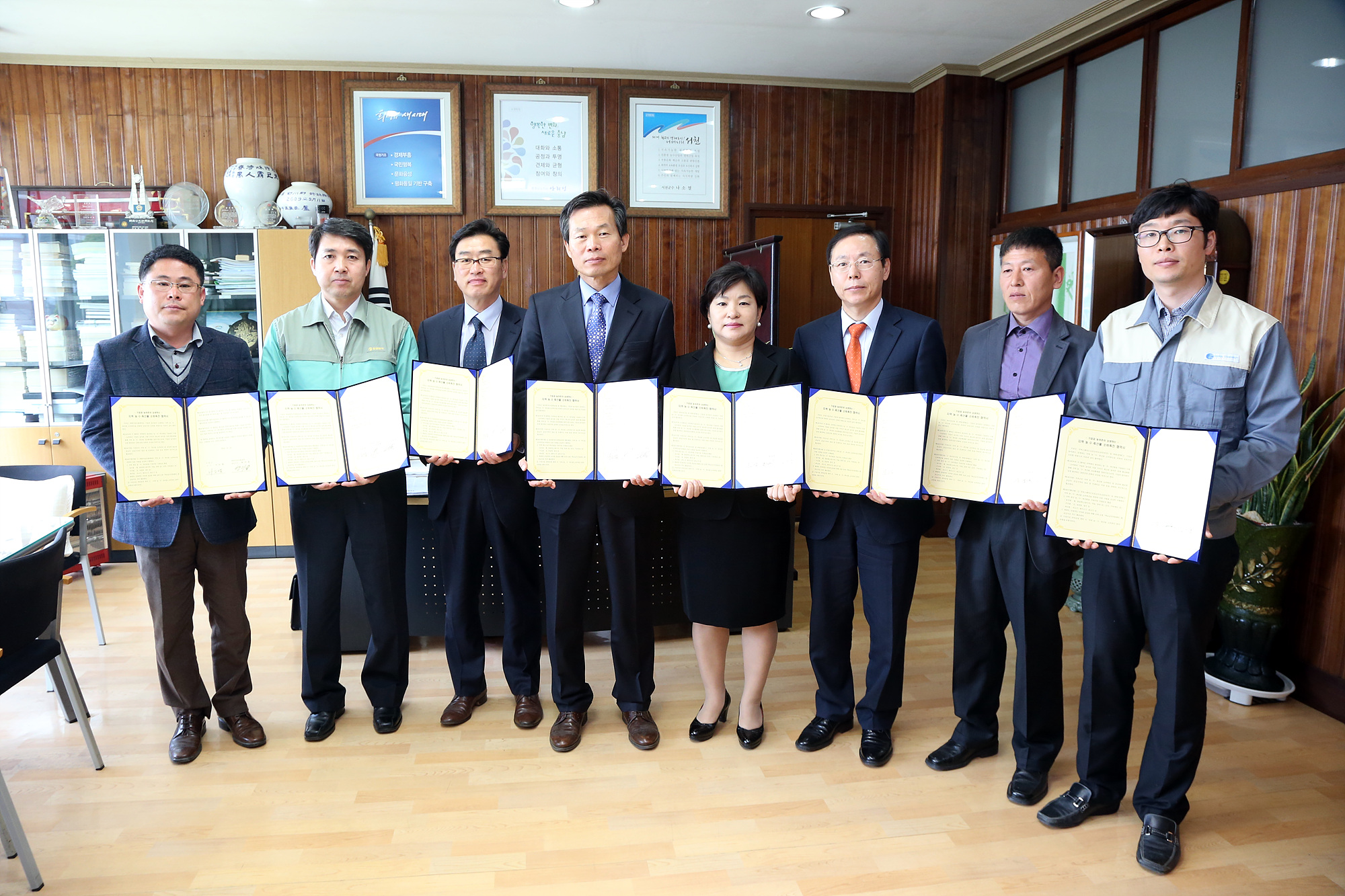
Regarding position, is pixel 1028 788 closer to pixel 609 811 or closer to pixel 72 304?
pixel 609 811

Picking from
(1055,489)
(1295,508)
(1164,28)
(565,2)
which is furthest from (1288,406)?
(565,2)

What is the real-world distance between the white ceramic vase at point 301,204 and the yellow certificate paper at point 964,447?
4238 millimetres

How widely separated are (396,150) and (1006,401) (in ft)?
14.9

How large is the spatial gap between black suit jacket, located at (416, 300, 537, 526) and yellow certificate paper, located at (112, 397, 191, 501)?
2.45 feet

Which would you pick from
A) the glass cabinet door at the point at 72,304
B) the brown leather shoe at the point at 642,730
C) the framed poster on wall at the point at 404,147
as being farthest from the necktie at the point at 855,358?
the glass cabinet door at the point at 72,304

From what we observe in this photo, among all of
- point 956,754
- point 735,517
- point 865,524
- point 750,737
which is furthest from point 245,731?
point 956,754

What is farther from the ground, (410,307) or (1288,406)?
(410,307)

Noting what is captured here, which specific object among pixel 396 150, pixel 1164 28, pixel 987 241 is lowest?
pixel 987 241

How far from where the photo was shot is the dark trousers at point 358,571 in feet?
8.59

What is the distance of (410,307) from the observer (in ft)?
18.0

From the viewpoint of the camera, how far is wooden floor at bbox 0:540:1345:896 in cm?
203

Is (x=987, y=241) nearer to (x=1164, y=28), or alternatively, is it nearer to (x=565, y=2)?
(x=1164, y=28)

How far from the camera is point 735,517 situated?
8.19 feet

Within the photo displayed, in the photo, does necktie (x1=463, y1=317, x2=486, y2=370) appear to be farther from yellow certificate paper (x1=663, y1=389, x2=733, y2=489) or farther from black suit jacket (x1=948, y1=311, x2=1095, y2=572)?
black suit jacket (x1=948, y1=311, x2=1095, y2=572)
